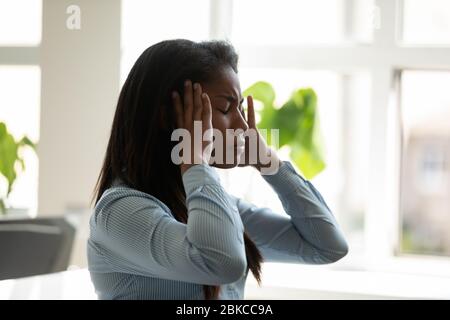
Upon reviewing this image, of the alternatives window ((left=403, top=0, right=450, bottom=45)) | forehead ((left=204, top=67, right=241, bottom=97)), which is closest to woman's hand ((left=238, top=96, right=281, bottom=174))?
forehead ((left=204, top=67, right=241, bottom=97))

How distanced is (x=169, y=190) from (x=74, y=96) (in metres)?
0.39

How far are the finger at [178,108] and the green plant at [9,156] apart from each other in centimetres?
40

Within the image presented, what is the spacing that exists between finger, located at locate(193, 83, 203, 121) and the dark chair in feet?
1.41

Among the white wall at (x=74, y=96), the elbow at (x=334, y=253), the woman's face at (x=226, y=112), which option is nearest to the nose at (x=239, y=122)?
the woman's face at (x=226, y=112)

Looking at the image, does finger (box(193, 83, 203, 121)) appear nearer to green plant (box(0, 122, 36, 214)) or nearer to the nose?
the nose

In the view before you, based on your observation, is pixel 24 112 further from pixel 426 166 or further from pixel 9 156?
pixel 426 166

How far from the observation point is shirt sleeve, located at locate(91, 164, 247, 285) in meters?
0.65

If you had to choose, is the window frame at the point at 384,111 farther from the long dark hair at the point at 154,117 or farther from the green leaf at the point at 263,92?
the long dark hair at the point at 154,117

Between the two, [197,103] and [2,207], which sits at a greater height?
[197,103]

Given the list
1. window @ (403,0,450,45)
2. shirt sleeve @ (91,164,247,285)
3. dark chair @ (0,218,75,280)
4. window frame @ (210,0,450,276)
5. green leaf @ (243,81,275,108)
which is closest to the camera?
shirt sleeve @ (91,164,247,285)

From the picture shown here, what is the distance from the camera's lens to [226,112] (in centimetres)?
73

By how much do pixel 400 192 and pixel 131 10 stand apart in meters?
0.52

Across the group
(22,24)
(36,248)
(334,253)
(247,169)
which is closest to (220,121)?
(334,253)
